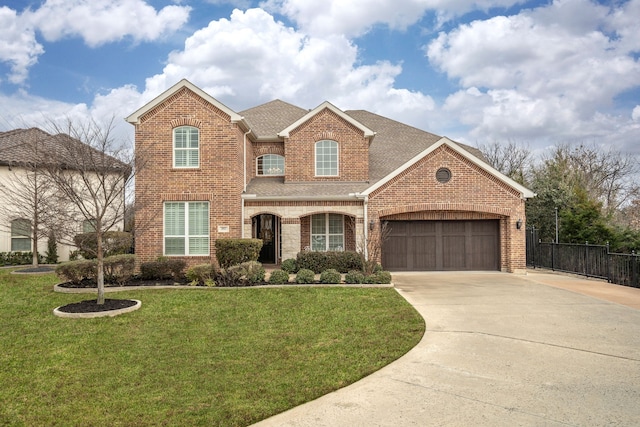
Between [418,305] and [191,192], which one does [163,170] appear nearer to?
[191,192]

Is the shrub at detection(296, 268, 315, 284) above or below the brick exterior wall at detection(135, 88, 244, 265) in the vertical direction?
below

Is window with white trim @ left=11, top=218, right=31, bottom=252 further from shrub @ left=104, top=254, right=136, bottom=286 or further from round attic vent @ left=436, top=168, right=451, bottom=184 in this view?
round attic vent @ left=436, top=168, right=451, bottom=184

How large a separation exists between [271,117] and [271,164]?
3177 mm

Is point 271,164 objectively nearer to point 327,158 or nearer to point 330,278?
point 327,158

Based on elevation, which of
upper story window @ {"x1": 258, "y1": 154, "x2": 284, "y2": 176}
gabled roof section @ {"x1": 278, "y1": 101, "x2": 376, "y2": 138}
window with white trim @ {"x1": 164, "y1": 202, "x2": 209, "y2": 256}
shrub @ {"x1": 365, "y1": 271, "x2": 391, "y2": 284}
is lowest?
shrub @ {"x1": 365, "y1": 271, "x2": 391, "y2": 284}

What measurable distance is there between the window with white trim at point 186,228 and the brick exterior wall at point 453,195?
653 cm

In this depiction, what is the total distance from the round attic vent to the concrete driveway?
765 centimetres

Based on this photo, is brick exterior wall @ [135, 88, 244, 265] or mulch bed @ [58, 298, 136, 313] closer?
mulch bed @ [58, 298, 136, 313]

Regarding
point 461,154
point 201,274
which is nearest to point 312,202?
point 201,274

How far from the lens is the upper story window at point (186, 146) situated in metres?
17.7

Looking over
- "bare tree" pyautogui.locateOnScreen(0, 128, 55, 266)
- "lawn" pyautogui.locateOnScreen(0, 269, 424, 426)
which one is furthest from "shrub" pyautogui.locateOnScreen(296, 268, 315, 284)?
"bare tree" pyautogui.locateOnScreen(0, 128, 55, 266)

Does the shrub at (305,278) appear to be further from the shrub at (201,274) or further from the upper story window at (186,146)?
the upper story window at (186,146)

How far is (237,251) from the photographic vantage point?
15.7 m

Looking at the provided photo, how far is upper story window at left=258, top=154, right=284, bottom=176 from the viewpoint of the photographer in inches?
816
